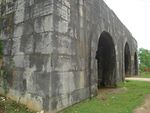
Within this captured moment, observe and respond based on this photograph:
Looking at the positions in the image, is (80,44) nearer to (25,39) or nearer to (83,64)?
(83,64)

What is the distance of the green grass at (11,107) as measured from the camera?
231 inches

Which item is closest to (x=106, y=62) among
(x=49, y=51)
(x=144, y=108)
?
(x=144, y=108)

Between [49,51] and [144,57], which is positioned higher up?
[144,57]

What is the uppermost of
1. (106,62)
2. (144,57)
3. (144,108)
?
(144,57)

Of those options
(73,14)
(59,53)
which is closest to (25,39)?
(59,53)

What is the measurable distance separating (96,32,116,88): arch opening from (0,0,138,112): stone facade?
3802mm

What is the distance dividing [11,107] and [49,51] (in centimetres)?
186

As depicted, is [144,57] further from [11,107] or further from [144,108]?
[11,107]

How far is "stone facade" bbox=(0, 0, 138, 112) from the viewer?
5.71 m

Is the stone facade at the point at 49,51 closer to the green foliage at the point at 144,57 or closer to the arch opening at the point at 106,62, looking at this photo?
the arch opening at the point at 106,62

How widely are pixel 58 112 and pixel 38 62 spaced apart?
134cm

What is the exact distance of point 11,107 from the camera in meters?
6.12

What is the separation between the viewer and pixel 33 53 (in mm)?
6016

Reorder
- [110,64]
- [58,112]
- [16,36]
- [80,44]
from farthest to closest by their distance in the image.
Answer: [110,64]
[80,44]
[16,36]
[58,112]
